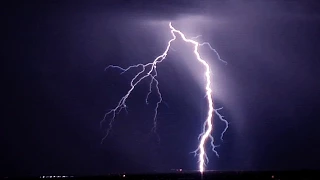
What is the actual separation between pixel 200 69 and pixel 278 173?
2.38 metres

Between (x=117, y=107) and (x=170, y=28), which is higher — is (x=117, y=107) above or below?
below

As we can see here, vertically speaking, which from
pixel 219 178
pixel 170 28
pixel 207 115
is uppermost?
pixel 170 28

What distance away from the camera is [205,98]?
18750 mm

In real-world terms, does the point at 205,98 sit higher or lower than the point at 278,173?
higher

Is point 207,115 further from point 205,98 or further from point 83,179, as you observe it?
point 83,179

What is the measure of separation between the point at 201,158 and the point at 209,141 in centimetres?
34

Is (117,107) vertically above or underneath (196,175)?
above

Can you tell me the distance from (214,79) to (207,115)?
68cm

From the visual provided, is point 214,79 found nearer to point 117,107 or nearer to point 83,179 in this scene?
point 117,107

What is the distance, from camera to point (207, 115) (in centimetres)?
1870

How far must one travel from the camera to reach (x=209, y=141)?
1864 centimetres

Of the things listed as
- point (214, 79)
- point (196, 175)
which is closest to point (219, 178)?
point (196, 175)

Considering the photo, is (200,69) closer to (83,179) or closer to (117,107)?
(117,107)

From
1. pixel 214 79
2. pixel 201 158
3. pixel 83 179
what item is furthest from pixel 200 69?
pixel 83 179
